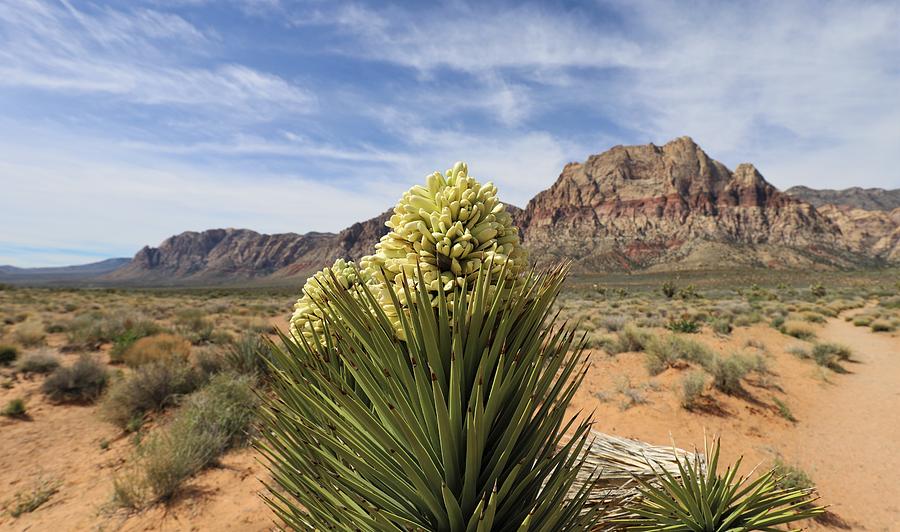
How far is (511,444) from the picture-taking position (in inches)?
48.6

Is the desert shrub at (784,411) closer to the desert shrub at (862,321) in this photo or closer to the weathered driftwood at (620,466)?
the weathered driftwood at (620,466)

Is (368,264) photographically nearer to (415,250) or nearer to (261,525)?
(415,250)

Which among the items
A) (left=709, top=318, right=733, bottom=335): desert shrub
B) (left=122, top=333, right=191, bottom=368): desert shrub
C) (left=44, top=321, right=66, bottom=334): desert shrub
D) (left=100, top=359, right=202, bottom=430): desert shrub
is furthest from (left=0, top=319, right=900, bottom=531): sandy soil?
(left=44, top=321, right=66, bottom=334): desert shrub

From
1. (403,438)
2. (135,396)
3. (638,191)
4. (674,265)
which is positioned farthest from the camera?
(638,191)

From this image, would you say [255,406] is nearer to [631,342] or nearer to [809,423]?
[809,423]

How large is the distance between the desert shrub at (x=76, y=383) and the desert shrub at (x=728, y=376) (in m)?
13.4

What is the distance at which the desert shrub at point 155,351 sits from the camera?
30.3ft

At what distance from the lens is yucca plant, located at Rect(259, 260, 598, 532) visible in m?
1.23

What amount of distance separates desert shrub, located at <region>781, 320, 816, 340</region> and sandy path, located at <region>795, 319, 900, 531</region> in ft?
9.64

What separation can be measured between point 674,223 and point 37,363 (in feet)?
438

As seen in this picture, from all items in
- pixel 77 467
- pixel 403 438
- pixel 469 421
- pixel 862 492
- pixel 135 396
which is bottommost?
pixel 862 492

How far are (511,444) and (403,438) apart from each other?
364mm

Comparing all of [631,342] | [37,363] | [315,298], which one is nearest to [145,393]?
[37,363]

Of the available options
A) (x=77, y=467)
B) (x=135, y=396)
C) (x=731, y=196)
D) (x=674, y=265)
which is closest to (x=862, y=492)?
(x=77, y=467)
